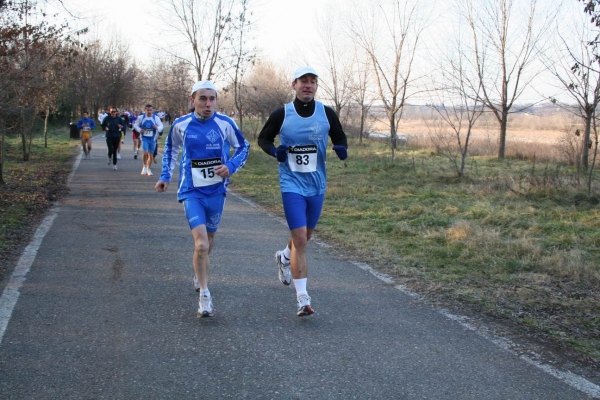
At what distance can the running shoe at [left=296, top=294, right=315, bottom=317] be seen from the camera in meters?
5.00

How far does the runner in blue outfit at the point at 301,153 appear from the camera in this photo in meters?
5.12

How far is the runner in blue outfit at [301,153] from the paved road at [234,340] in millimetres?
629

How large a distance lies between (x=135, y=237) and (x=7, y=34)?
520 centimetres

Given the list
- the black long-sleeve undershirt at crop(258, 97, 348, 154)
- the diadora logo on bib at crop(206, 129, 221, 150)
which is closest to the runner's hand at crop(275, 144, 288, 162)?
the black long-sleeve undershirt at crop(258, 97, 348, 154)

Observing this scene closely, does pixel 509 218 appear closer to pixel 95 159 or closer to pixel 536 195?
pixel 536 195

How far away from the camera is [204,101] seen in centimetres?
516

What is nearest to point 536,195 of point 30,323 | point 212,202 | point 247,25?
point 212,202

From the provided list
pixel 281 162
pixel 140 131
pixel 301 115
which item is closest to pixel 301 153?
pixel 281 162

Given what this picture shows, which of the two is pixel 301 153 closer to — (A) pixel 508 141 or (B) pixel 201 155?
(B) pixel 201 155

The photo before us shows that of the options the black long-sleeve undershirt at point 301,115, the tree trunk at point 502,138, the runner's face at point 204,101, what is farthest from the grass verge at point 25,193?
the tree trunk at point 502,138

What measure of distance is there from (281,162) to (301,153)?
0.63 feet

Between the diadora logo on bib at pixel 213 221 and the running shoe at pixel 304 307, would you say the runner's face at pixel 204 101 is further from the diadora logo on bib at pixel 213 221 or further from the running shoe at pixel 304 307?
the running shoe at pixel 304 307

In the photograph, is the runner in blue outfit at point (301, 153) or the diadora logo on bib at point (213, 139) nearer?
the runner in blue outfit at point (301, 153)

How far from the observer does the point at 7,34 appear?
1077 centimetres
